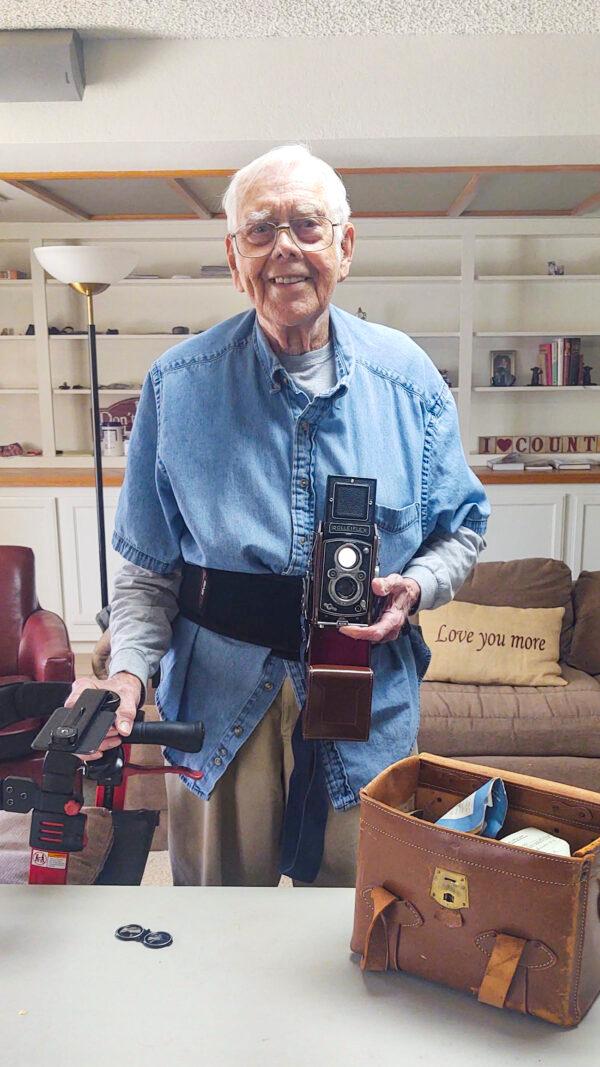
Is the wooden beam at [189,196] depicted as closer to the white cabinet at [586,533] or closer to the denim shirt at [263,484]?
the white cabinet at [586,533]

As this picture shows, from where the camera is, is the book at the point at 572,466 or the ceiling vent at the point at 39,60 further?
the book at the point at 572,466

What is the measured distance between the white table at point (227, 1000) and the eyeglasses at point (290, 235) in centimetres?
78

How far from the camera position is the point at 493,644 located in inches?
116

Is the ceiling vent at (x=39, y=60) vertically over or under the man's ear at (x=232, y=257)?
over

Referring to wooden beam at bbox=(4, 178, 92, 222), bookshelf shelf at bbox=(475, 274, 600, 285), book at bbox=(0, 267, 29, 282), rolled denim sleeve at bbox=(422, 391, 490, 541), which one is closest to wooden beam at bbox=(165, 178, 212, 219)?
wooden beam at bbox=(4, 178, 92, 222)

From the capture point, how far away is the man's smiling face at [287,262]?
3.46 ft

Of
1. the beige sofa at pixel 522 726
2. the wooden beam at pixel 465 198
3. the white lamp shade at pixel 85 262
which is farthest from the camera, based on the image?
the wooden beam at pixel 465 198

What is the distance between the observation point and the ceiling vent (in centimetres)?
296

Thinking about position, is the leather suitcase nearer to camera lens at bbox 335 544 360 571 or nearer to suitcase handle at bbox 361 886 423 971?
suitcase handle at bbox 361 886 423 971


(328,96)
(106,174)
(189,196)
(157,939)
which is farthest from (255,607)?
(189,196)

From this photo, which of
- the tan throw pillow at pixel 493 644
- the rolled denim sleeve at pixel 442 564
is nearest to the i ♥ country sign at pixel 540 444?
the tan throw pillow at pixel 493 644

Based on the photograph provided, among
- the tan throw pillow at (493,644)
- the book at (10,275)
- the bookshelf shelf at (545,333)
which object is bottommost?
the tan throw pillow at (493,644)

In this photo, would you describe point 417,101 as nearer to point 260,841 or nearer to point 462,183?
point 462,183

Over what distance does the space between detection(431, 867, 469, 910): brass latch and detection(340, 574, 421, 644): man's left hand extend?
0.30 metres
